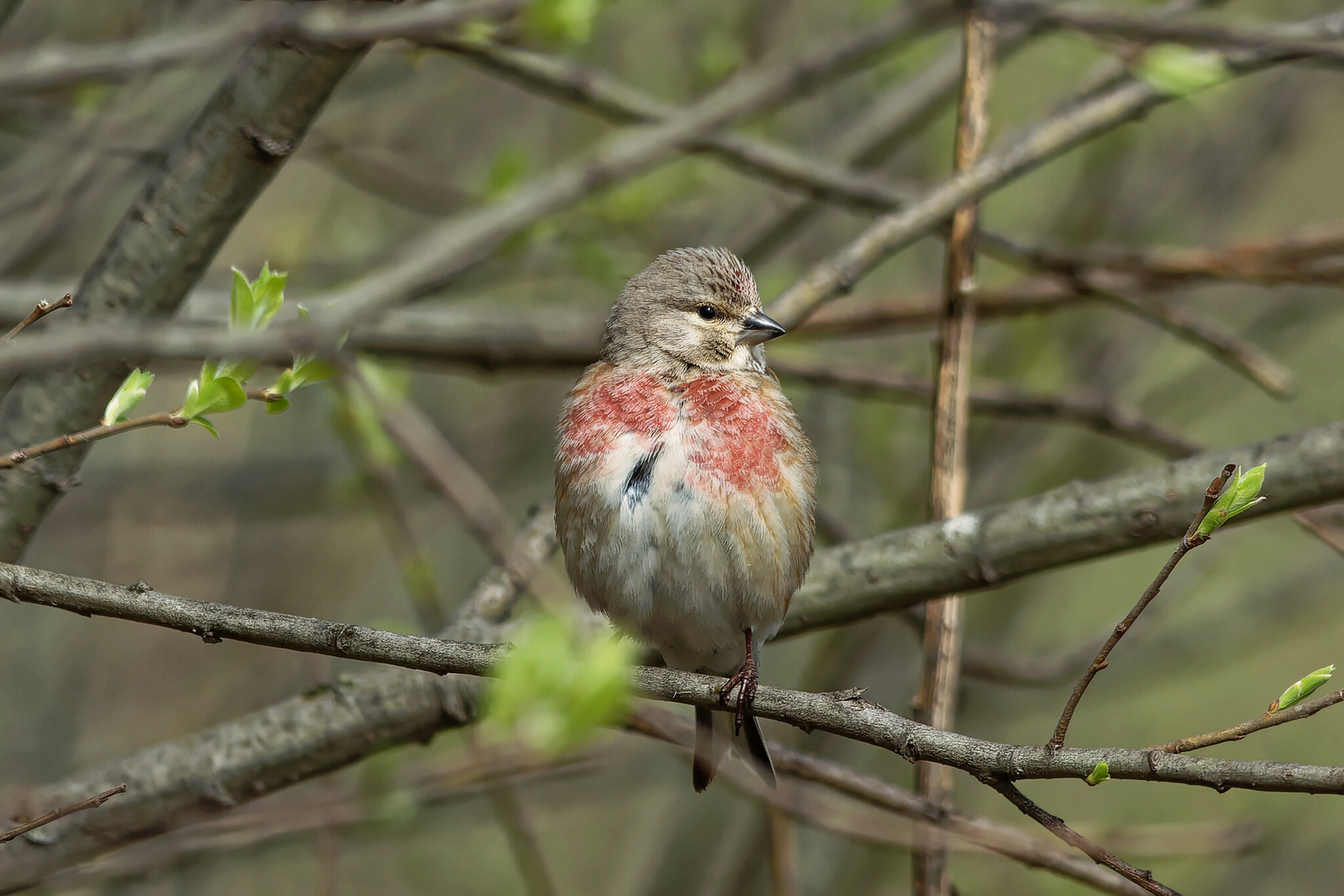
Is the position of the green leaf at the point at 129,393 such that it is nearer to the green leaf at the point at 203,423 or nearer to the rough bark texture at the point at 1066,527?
the green leaf at the point at 203,423

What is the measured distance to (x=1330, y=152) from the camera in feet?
31.2

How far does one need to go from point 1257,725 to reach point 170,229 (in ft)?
10.1

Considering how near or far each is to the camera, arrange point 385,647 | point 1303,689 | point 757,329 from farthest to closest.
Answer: point 757,329 → point 385,647 → point 1303,689

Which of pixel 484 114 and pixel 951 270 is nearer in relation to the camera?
pixel 951 270

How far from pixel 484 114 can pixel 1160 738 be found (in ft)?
21.6

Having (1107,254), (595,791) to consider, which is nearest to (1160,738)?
(595,791)

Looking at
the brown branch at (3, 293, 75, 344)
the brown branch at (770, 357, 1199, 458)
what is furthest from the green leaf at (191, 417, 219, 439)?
the brown branch at (770, 357, 1199, 458)

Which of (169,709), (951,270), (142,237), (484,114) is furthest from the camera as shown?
(484,114)

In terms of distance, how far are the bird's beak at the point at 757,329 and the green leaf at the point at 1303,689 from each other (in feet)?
7.91

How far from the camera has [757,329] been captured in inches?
185

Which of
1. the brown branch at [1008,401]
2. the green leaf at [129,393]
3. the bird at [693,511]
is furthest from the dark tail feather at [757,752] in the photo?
the green leaf at [129,393]

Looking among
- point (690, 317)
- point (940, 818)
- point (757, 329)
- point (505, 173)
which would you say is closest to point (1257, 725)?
point (940, 818)

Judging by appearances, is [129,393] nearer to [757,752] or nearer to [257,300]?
[257,300]

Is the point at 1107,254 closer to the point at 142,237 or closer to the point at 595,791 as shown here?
the point at 142,237
